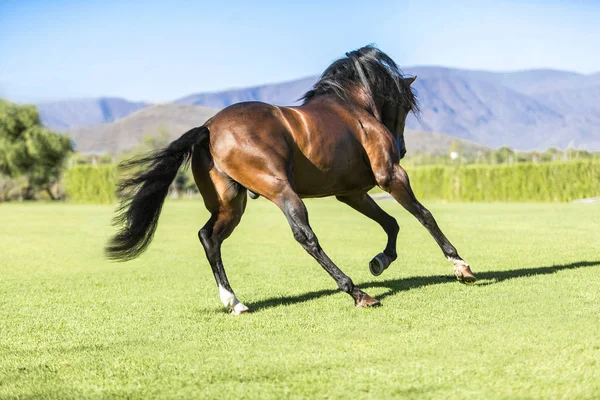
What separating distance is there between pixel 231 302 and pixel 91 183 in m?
37.6

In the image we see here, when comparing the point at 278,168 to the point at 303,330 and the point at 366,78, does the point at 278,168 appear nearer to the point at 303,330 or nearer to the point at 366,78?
the point at 303,330

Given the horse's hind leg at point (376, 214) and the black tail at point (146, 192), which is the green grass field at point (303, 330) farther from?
the black tail at point (146, 192)

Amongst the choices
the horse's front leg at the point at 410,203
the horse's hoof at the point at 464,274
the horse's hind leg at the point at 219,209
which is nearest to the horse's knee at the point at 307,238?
the horse's hind leg at the point at 219,209

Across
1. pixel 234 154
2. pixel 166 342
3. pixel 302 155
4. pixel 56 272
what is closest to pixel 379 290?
pixel 302 155

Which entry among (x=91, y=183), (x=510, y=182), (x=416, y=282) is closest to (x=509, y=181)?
(x=510, y=182)

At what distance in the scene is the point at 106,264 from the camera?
1123 cm

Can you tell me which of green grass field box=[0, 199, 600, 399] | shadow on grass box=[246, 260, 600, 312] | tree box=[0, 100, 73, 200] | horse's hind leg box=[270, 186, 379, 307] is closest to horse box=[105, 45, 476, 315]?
horse's hind leg box=[270, 186, 379, 307]

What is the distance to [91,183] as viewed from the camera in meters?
42.3

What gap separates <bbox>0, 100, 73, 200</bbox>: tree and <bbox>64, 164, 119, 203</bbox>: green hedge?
381 inches

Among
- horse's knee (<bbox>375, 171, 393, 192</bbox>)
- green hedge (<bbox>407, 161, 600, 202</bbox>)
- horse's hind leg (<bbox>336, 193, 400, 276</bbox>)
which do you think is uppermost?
horse's knee (<bbox>375, 171, 393, 192</bbox>)

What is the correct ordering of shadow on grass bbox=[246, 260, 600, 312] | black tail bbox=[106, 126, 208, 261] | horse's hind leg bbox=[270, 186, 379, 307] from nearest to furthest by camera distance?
horse's hind leg bbox=[270, 186, 379, 307], black tail bbox=[106, 126, 208, 261], shadow on grass bbox=[246, 260, 600, 312]

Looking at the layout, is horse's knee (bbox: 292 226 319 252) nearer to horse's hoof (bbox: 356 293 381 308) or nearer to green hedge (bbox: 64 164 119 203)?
horse's hoof (bbox: 356 293 381 308)

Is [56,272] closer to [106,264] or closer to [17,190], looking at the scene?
[106,264]

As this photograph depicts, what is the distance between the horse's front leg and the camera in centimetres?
728
